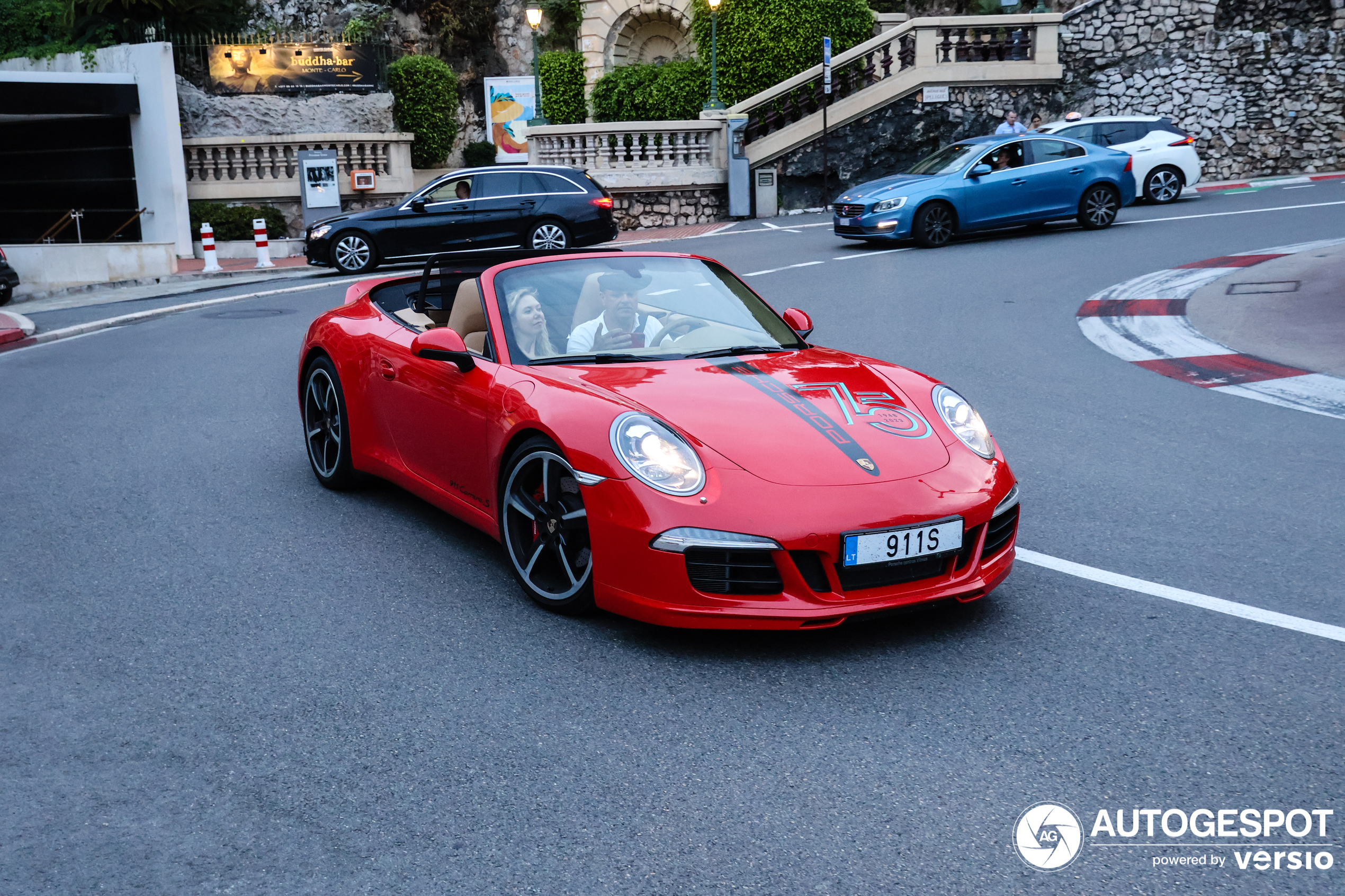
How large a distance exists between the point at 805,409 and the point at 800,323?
1299 mm

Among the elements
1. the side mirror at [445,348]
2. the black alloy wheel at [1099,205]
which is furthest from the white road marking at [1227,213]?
the side mirror at [445,348]

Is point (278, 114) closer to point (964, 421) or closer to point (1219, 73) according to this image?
point (1219, 73)

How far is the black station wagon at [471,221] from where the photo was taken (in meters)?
19.7

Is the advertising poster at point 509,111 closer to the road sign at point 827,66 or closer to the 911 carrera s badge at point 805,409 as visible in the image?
the road sign at point 827,66

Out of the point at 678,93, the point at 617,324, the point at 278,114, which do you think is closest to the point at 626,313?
the point at 617,324

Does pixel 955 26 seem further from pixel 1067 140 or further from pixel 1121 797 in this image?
pixel 1121 797

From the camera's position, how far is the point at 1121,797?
10.5 ft

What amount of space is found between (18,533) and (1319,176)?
27823 millimetres

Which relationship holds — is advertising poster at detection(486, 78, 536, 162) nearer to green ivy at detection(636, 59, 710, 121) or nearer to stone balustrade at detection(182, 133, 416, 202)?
green ivy at detection(636, 59, 710, 121)

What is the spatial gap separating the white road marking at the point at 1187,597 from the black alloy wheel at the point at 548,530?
1.89 metres

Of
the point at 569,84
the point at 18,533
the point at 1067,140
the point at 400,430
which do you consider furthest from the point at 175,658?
the point at 569,84

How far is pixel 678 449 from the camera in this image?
4.33m

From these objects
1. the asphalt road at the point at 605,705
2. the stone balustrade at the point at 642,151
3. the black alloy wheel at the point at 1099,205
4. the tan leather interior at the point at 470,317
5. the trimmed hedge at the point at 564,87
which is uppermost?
the trimmed hedge at the point at 564,87

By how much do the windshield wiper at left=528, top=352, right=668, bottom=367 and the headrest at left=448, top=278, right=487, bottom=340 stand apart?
1.95 ft
